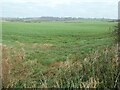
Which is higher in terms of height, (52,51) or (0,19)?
(0,19)

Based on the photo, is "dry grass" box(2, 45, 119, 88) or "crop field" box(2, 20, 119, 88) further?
"crop field" box(2, 20, 119, 88)

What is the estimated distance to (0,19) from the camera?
336 inches

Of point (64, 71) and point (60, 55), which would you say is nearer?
point (64, 71)

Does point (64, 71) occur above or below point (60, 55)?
below

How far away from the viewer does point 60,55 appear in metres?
8.13

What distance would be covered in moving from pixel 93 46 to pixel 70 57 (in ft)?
1.99

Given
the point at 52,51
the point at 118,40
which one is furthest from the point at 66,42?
the point at 118,40

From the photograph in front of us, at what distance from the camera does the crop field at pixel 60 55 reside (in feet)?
24.7

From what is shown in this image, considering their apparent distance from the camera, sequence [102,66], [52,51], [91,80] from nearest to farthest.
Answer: [91,80] → [102,66] → [52,51]

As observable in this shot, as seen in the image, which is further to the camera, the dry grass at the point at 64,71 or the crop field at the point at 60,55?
the crop field at the point at 60,55

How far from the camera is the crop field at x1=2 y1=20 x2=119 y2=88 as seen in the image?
7523 millimetres

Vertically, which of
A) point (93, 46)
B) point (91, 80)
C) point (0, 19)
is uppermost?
point (0, 19)

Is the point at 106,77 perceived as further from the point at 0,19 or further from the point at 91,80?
the point at 0,19

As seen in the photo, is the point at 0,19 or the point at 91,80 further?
the point at 0,19
